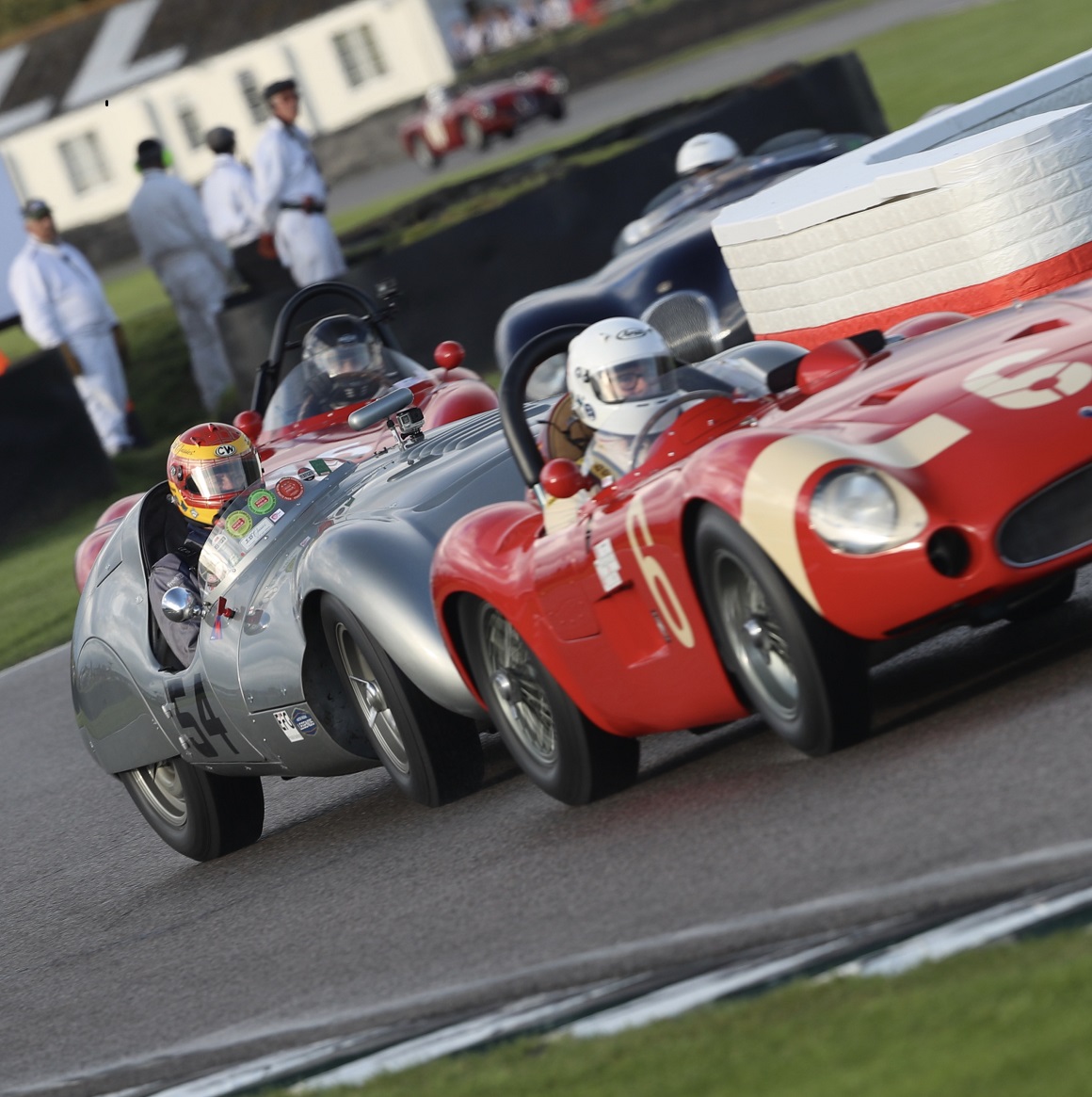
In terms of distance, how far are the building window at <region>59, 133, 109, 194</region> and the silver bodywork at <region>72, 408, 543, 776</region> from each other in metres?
67.8

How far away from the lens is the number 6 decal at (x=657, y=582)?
5.50m

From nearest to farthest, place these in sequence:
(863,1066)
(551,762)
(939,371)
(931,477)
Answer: (863,1066)
(931,477)
(939,371)
(551,762)

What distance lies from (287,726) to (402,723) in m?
0.54

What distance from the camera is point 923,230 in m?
8.99

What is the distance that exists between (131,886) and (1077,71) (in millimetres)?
A: 6121

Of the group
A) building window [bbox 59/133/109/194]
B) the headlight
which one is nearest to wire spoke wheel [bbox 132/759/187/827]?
the headlight

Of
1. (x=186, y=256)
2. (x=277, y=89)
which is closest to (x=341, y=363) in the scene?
(x=277, y=89)

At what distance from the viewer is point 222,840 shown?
7.87m

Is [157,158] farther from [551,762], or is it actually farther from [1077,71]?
[551,762]

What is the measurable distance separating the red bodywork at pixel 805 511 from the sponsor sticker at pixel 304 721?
0.76 meters

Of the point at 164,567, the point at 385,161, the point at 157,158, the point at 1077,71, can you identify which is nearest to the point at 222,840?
the point at 164,567

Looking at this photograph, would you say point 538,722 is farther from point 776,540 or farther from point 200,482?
point 200,482

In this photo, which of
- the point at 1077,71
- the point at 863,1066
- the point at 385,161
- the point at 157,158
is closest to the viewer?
the point at 863,1066

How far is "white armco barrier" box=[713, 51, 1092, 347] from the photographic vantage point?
8.63 metres
